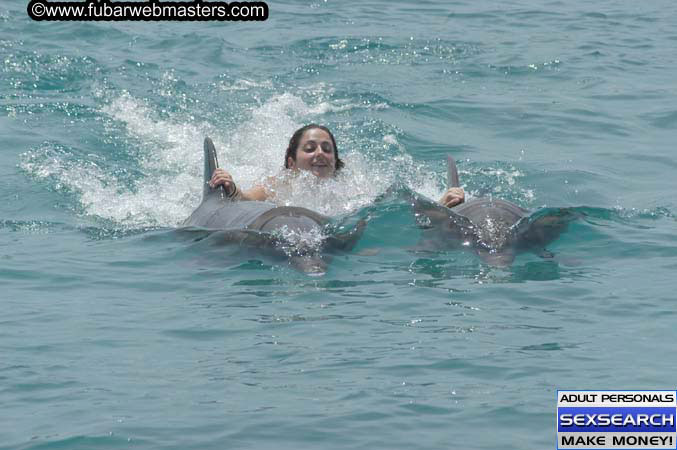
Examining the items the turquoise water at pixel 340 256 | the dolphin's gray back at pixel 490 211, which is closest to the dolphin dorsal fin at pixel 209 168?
the turquoise water at pixel 340 256

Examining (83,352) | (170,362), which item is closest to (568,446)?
(170,362)

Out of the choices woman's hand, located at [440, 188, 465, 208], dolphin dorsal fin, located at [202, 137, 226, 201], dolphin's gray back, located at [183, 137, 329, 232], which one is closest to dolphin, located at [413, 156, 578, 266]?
woman's hand, located at [440, 188, 465, 208]

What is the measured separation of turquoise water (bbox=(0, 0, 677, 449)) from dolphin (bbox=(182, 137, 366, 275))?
6.0 inches

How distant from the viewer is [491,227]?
32.4 feet

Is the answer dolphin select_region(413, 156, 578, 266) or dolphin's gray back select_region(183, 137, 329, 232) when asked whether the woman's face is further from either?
dolphin select_region(413, 156, 578, 266)

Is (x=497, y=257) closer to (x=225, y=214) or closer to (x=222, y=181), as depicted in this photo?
(x=225, y=214)

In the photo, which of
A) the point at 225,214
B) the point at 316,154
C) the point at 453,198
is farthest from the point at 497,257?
the point at 316,154

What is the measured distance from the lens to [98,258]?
9875 millimetres

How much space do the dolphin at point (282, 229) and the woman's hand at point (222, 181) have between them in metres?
0.33

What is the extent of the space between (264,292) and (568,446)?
3.25 metres

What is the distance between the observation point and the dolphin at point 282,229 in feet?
31.2

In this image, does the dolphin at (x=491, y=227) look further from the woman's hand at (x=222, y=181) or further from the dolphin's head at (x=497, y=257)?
the woman's hand at (x=222, y=181)

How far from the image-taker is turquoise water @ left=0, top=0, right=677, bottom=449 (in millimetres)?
6617

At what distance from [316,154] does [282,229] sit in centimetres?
254
